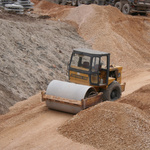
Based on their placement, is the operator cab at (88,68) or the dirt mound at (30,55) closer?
the operator cab at (88,68)

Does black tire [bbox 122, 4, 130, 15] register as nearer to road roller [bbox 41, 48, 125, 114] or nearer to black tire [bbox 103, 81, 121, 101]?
road roller [bbox 41, 48, 125, 114]

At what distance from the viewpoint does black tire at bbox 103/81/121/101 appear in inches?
499

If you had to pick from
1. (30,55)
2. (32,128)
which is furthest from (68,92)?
(30,55)

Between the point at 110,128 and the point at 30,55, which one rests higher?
the point at 30,55

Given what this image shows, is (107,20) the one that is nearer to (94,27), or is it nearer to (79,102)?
(94,27)

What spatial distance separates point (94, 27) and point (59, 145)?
15.7 m

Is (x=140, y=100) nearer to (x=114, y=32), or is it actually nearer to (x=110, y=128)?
(x=110, y=128)

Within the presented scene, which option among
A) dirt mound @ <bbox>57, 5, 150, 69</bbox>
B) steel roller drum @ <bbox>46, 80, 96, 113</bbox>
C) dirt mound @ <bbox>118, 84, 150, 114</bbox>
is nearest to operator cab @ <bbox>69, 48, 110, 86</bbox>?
steel roller drum @ <bbox>46, 80, 96, 113</bbox>

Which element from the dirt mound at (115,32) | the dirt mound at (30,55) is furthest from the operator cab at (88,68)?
the dirt mound at (115,32)

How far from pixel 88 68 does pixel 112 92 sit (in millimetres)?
1679

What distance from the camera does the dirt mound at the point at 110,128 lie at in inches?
365

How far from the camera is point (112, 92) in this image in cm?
1310

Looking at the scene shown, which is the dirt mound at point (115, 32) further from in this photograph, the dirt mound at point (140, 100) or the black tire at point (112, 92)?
the black tire at point (112, 92)

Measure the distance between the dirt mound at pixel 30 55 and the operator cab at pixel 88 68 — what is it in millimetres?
2902
